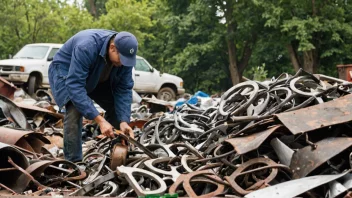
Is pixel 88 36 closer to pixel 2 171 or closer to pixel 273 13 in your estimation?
pixel 2 171

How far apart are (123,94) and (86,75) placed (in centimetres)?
65

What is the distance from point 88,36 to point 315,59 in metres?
18.8

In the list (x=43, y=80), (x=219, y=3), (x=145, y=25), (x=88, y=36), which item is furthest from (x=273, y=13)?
(x=88, y=36)

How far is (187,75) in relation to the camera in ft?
88.8

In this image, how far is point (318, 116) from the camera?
3963 mm

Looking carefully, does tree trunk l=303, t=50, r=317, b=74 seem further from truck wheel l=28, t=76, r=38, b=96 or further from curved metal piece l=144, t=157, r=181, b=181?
curved metal piece l=144, t=157, r=181, b=181

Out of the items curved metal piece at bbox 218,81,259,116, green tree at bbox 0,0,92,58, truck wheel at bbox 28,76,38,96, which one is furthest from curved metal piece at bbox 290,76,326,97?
green tree at bbox 0,0,92,58

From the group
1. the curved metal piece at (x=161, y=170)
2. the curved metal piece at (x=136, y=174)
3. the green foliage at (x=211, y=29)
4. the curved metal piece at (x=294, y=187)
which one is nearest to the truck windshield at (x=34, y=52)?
the green foliage at (x=211, y=29)

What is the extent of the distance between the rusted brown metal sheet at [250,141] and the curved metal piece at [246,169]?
124 millimetres

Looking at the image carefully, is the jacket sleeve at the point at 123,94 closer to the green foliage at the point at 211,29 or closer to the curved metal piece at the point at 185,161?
the curved metal piece at the point at 185,161

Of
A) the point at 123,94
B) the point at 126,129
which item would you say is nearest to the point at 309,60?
the point at 123,94

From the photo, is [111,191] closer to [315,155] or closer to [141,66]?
[315,155]

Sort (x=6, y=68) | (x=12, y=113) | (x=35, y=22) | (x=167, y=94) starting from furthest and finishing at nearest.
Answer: (x=35, y=22) < (x=167, y=94) < (x=6, y=68) < (x=12, y=113)

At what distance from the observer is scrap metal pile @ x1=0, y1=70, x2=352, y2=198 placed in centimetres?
343
